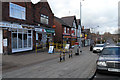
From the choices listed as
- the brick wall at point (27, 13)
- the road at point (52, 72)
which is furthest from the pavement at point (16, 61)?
the brick wall at point (27, 13)

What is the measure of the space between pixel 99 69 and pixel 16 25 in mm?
10160

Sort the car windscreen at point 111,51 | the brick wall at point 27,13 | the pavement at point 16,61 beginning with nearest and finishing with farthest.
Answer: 1. the car windscreen at point 111,51
2. the pavement at point 16,61
3. the brick wall at point 27,13

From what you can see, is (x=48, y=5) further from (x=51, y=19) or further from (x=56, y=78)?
(x=56, y=78)

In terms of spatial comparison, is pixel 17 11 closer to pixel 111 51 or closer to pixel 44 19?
pixel 44 19

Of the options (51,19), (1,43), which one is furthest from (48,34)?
(1,43)

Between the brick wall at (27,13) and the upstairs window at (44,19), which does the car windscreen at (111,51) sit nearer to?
the brick wall at (27,13)

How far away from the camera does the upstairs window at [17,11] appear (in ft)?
39.9

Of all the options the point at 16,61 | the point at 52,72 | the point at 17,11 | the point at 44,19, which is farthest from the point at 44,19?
the point at 52,72

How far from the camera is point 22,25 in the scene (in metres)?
12.9

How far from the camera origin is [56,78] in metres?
5.07

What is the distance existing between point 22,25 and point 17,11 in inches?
73.8

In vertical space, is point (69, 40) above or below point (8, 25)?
below

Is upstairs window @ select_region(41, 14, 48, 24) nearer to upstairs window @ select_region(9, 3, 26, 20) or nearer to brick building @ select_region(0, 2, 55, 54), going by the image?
brick building @ select_region(0, 2, 55, 54)

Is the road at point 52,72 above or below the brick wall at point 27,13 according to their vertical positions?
below
